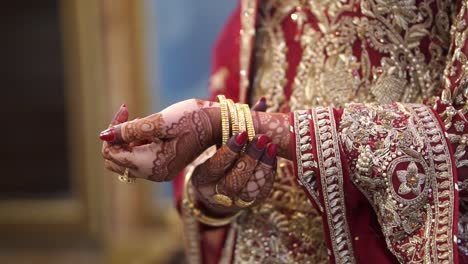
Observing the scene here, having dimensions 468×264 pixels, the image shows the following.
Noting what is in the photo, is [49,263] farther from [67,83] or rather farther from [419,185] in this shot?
[419,185]

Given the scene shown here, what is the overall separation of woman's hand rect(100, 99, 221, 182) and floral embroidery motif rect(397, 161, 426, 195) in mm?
178

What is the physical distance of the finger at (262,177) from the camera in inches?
28.7

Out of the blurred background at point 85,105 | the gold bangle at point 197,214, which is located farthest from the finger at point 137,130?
the blurred background at point 85,105

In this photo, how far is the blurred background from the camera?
2.35 m

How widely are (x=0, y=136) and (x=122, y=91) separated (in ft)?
1.79

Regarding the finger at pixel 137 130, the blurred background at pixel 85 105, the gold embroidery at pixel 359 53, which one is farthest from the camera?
the blurred background at pixel 85 105

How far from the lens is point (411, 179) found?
0.70m

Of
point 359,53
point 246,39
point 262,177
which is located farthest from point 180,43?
point 262,177

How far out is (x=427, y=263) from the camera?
69cm

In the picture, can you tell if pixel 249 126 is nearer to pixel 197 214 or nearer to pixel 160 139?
pixel 160 139

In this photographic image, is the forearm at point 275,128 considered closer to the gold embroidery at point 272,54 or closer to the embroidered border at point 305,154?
the embroidered border at point 305,154

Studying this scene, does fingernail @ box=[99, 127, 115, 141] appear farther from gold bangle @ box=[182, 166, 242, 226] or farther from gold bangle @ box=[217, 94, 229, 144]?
gold bangle @ box=[182, 166, 242, 226]

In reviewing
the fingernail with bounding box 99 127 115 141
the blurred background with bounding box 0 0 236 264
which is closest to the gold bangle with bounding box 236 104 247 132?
the fingernail with bounding box 99 127 115 141

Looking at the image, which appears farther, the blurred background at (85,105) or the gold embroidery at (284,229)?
the blurred background at (85,105)
